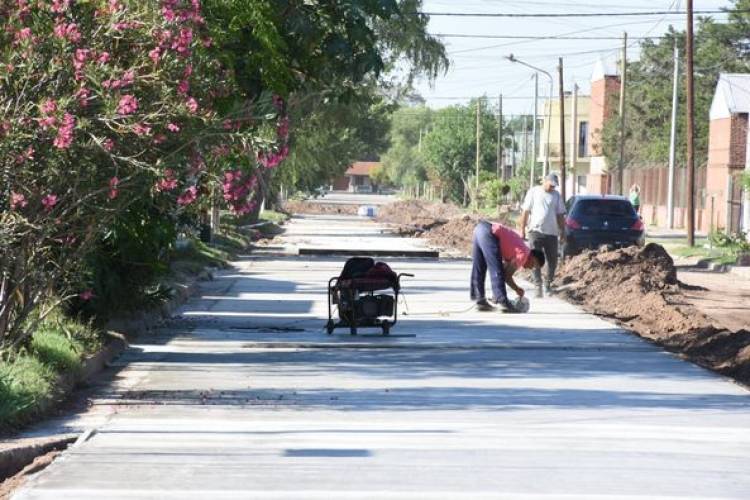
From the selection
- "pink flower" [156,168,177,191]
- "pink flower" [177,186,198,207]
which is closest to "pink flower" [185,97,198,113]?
"pink flower" [156,168,177,191]

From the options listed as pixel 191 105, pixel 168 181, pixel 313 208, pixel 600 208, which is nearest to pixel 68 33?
pixel 191 105

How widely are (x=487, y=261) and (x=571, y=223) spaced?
1322cm

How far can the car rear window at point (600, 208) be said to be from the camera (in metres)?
34.8

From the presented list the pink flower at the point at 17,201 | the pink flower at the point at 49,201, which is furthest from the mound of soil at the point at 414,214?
the pink flower at the point at 17,201

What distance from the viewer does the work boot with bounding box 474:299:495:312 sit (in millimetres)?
22359

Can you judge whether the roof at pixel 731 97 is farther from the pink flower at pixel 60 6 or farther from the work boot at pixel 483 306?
the pink flower at pixel 60 6

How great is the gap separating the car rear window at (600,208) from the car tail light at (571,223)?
0.18 meters

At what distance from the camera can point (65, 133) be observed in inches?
449

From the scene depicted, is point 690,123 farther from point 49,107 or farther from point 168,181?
point 49,107

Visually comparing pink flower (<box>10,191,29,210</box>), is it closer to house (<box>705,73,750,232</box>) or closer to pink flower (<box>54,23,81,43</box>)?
pink flower (<box>54,23,81,43</box>)

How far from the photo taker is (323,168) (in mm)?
64312

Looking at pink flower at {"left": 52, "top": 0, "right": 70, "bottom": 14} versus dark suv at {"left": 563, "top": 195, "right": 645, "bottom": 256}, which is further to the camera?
dark suv at {"left": 563, "top": 195, "right": 645, "bottom": 256}

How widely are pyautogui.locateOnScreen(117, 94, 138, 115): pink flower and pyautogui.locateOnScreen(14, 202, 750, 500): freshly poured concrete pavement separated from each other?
2240mm

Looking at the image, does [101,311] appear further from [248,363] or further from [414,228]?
[414,228]
